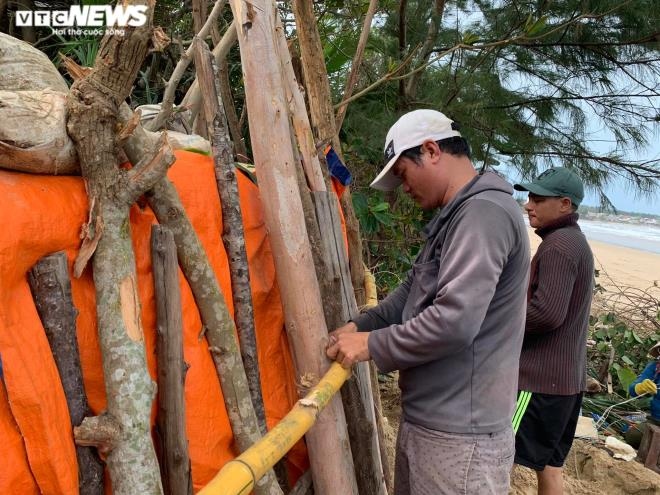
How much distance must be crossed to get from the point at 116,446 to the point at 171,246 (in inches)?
18.0

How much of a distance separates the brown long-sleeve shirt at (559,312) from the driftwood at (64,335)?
1982 mm

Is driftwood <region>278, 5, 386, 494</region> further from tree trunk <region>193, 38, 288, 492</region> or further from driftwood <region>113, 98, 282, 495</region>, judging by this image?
driftwood <region>113, 98, 282, 495</region>

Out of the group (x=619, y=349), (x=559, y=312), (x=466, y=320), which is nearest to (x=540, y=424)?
(x=559, y=312)

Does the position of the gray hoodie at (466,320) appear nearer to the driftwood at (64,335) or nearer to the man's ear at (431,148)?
the man's ear at (431,148)

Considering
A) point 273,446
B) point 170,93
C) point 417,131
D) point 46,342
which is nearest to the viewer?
point 46,342

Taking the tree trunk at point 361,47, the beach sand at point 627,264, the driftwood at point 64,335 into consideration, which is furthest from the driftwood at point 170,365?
the beach sand at point 627,264

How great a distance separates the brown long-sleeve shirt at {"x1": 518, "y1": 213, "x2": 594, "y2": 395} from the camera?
2.50 metres

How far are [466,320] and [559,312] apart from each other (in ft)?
4.27

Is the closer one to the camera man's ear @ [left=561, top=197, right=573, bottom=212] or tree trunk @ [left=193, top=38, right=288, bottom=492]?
tree trunk @ [left=193, top=38, right=288, bottom=492]

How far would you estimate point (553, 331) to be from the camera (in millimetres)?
2598

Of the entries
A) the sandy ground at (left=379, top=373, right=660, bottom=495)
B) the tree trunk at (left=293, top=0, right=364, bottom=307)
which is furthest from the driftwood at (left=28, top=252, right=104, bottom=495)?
the sandy ground at (left=379, top=373, right=660, bottom=495)

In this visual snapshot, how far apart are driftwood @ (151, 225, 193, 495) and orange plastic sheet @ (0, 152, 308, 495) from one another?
1.4 inches

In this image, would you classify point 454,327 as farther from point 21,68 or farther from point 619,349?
point 619,349

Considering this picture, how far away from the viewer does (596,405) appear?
4801 mm
